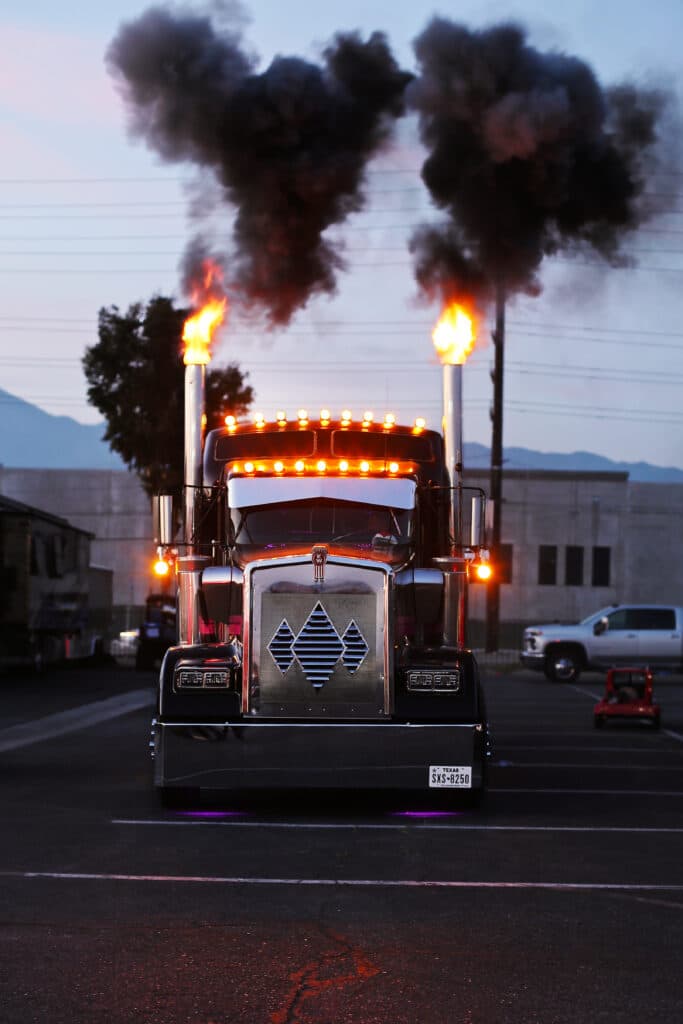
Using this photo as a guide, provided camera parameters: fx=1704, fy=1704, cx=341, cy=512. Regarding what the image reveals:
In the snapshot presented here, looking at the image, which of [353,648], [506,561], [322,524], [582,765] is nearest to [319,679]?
[353,648]

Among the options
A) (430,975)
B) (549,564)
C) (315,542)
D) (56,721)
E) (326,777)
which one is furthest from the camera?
(549,564)

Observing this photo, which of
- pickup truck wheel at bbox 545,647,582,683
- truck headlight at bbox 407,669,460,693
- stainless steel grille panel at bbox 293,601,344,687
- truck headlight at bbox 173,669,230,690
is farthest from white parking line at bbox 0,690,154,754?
pickup truck wheel at bbox 545,647,582,683

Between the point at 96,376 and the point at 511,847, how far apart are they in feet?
155

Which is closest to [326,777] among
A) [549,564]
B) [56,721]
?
[56,721]

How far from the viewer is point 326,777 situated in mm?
13758

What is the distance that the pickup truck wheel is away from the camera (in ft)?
143

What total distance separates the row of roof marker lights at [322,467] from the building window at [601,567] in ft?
193

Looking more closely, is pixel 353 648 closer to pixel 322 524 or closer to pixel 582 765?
pixel 322 524

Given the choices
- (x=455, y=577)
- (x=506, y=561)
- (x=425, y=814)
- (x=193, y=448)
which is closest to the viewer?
(x=425, y=814)

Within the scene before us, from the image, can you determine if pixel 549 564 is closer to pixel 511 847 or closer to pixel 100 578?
pixel 100 578

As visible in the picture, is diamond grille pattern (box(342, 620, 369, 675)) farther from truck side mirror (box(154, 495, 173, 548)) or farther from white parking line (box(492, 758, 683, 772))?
white parking line (box(492, 758, 683, 772))

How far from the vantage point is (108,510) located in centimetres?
7825

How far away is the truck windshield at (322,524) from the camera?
15.5 meters

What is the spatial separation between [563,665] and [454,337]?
89.5 ft
